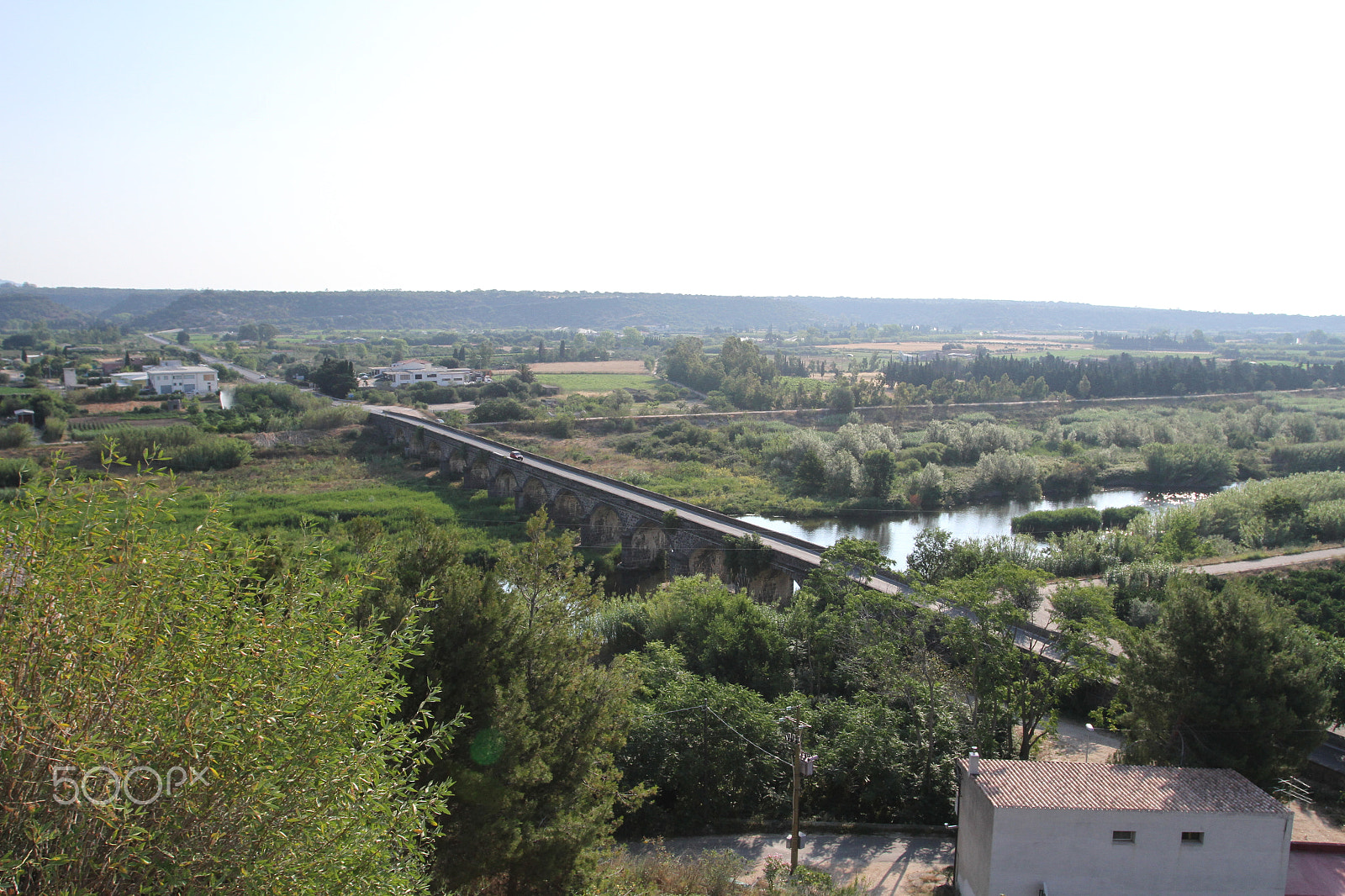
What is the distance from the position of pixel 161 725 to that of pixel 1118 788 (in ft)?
38.4

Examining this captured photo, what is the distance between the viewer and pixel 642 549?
33781 millimetres

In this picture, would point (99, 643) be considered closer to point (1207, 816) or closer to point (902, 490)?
point (1207, 816)

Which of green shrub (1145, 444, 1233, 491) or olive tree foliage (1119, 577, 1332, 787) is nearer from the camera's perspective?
olive tree foliage (1119, 577, 1332, 787)

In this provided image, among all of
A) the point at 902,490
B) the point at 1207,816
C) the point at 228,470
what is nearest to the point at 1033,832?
the point at 1207,816

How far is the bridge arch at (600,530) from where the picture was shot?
119 feet

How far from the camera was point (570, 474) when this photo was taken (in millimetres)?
40406

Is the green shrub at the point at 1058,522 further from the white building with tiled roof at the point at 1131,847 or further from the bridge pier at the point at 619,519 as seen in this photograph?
the white building with tiled roof at the point at 1131,847

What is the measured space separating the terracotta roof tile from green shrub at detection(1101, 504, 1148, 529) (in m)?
30.2

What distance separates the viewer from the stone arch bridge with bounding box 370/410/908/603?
27562 mm

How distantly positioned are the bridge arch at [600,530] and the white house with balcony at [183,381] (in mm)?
45272

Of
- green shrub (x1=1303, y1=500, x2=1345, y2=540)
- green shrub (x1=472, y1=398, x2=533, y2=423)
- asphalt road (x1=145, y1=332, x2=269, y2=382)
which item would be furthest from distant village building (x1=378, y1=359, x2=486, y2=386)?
green shrub (x1=1303, y1=500, x2=1345, y2=540)

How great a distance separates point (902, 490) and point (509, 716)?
3933cm

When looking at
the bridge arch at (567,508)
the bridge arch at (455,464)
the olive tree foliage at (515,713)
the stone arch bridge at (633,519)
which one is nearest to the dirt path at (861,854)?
the olive tree foliage at (515,713)

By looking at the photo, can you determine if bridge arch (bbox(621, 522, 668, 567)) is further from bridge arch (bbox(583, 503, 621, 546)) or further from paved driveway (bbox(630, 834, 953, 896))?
paved driveway (bbox(630, 834, 953, 896))
